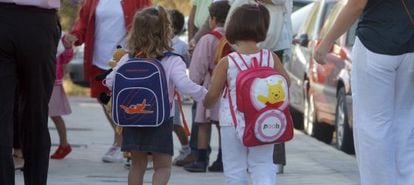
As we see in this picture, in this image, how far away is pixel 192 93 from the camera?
7.59m

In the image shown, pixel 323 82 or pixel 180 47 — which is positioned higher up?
pixel 180 47

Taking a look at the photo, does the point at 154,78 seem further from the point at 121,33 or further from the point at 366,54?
the point at 121,33

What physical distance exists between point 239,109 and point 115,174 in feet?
9.54

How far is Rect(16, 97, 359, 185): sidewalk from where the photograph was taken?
9555 mm

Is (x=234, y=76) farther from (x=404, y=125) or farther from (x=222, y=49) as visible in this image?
(x=222, y=49)

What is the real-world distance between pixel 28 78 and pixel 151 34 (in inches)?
46.7

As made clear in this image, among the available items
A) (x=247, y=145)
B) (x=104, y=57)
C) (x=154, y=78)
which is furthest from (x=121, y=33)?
(x=247, y=145)

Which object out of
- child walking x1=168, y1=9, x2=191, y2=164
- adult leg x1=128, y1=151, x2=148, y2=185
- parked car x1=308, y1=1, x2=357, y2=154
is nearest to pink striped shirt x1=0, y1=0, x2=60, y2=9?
adult leg x1=128, y1=151, x2=148, y2=185

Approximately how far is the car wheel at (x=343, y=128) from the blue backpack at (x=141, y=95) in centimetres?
557

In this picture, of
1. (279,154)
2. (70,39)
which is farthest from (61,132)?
(279,154)

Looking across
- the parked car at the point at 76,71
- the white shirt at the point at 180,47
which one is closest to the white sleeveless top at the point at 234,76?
the white shirt at the point at 180,47

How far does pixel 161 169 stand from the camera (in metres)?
8.03

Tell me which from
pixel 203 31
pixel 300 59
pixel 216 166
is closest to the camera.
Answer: pixel 216 166

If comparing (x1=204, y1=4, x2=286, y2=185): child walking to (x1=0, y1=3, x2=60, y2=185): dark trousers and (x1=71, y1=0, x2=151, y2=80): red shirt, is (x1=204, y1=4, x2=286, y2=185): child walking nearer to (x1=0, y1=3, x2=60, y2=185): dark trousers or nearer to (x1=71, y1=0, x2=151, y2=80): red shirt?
(x1=0, y1=3, x2=60, y2=185): dark trousers
